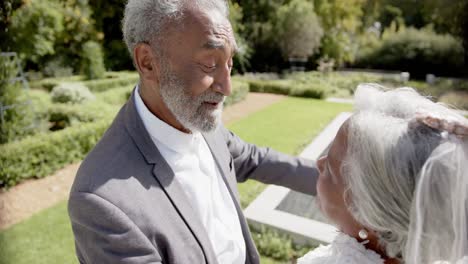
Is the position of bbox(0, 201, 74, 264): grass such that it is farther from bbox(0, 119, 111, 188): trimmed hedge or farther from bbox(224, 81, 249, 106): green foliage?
bbox(224, 81, 249, 106): green foliage

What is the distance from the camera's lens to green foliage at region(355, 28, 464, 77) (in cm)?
2489

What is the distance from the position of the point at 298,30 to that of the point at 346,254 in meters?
24.1

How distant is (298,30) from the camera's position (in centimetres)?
2389

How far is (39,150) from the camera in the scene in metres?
6.62

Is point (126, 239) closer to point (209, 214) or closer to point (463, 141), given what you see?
point (209, 214)

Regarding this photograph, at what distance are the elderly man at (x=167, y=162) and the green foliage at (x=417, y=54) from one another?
27717mm

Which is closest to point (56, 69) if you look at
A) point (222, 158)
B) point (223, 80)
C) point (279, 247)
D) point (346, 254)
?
point (279, 247)

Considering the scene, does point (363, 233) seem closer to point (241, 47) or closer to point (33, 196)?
point (33, 196)

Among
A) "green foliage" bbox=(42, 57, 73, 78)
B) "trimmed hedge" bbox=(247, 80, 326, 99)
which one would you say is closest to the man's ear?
"trimmed hedge" bbox=(247, 80, 326, 99)

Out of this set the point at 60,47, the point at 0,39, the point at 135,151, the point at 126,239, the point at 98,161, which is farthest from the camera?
the point at 60,47

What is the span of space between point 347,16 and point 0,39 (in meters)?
23.0

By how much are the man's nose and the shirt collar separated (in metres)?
0.36

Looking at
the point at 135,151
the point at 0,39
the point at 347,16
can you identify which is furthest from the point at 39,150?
the point at 347,16

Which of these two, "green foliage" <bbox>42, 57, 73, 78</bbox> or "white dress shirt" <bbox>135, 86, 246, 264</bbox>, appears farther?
"green foliage" <bbox>42, 57, 73, 78</bbox>
